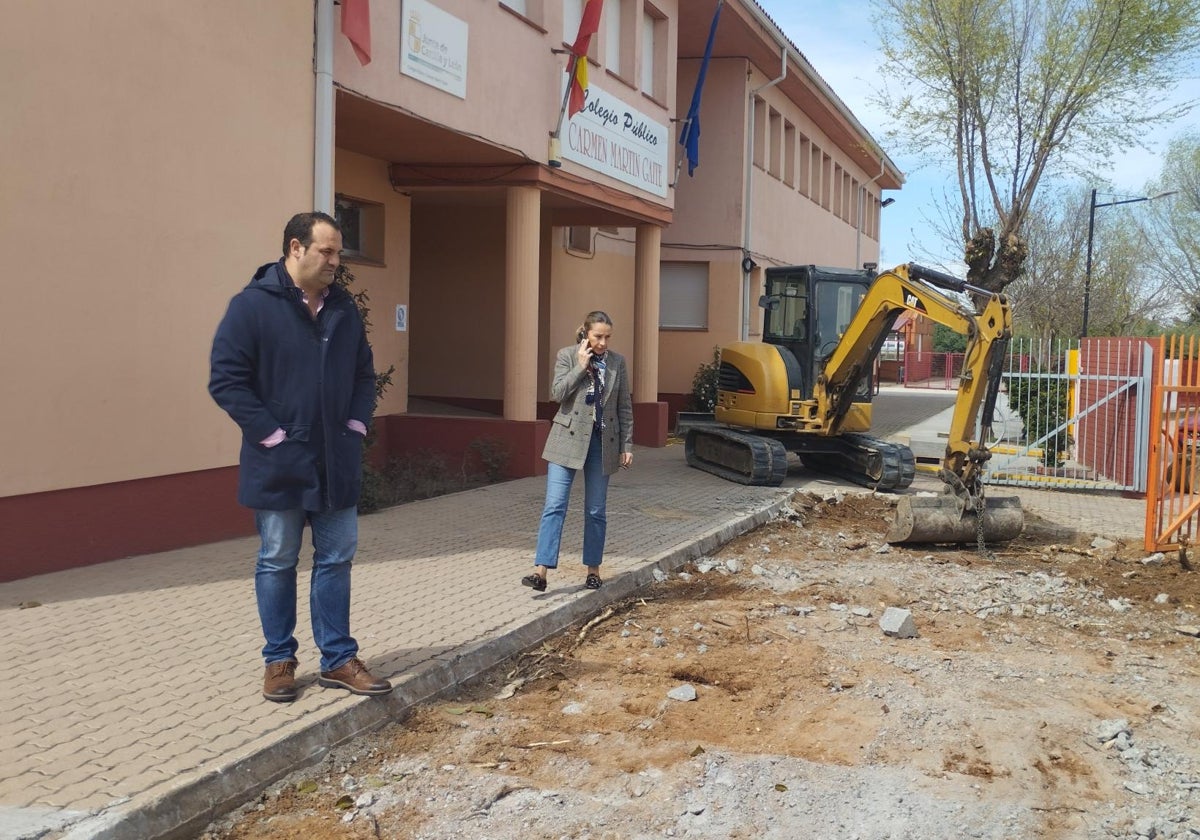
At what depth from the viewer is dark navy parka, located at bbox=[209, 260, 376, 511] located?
A: 180 inches

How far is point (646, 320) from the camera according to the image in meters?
17.4

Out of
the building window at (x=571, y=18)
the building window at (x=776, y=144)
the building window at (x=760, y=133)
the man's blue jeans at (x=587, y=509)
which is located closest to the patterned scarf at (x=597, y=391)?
the man's blue jeans at (x=587, y=509)

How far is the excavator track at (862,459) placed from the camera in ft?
44.1

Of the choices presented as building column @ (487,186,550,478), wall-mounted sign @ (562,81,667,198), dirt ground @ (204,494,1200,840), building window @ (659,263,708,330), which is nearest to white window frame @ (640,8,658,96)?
wall-mounted sign @ (562,81,667,198)

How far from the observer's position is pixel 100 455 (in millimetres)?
7504

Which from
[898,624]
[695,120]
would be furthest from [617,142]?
[898,624]

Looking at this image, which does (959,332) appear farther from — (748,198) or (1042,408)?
(748,198)

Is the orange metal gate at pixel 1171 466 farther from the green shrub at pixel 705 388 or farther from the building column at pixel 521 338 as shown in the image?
the green shrub at pixel 705 388

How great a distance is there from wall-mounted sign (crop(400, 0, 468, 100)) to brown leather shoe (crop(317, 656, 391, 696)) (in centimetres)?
701

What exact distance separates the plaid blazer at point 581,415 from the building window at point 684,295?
1524 centimetres

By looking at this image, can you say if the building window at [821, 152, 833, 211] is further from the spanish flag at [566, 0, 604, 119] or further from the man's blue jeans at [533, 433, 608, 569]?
→ the man's blue jeans at [533, 433, 608, 569]

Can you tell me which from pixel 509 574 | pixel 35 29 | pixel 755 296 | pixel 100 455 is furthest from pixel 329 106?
pixel 755 296

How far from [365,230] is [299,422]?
932 cm

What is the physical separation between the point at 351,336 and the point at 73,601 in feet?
9.37
